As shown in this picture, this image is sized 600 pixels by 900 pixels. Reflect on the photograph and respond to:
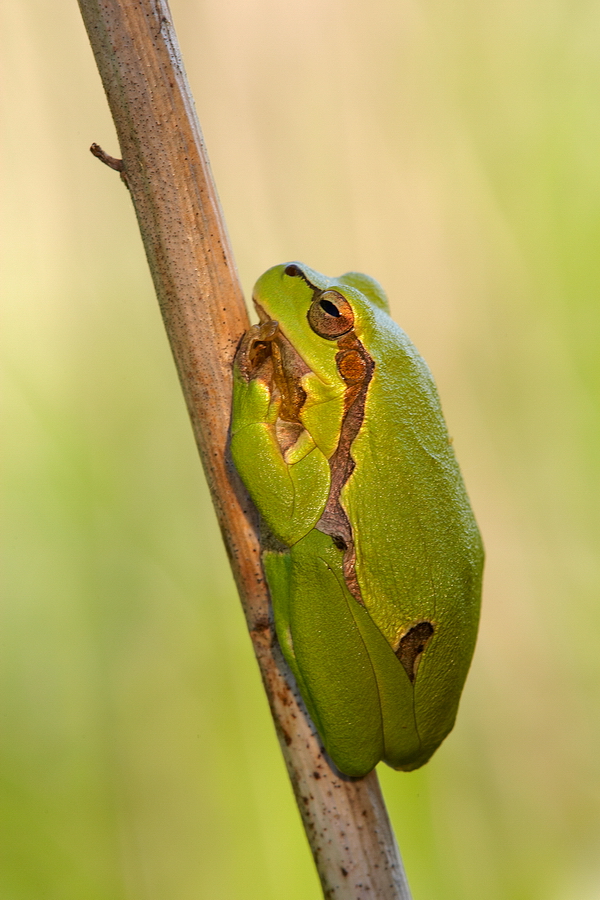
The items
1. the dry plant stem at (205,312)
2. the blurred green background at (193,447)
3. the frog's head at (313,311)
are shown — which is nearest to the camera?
the dry plant stem at (205,312)

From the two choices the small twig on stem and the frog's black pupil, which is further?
the frog's black pupil

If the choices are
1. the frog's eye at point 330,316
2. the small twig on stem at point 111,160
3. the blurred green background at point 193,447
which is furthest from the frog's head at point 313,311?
the blurred green background at point 193,447

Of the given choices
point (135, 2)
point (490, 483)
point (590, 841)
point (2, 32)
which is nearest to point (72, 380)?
point (2, 32)

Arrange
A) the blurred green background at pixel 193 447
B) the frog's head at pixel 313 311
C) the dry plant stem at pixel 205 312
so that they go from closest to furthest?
the dry plant stem at pixel 205 312, the frog's head at pixel 313 311, the blurred green background at pixel 193 447

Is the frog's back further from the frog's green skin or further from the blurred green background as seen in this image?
the blurred green background

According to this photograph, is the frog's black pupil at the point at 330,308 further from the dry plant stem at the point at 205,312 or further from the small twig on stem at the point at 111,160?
the small twig on stem at the point at 111,160

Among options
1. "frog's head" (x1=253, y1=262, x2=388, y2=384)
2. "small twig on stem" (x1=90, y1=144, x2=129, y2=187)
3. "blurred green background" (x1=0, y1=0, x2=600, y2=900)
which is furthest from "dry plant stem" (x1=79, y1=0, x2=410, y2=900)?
"blurred green background" (x1=0, y1=0, x2=600, y2=900)

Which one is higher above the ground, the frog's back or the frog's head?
the frog's head
